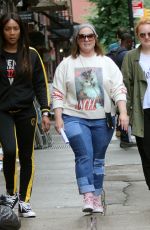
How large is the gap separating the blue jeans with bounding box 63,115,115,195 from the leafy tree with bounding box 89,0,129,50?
800 inches

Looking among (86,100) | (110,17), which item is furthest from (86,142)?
(110,17)

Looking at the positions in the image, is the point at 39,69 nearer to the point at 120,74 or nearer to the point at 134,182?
the point at 120,74

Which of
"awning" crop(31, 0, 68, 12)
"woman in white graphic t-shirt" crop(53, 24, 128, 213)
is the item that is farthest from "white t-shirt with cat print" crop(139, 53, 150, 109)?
"awning" crop(31, 0, 68, 12)

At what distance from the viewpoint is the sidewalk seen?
5.88 m

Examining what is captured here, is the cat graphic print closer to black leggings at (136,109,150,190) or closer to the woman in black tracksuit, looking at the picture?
the woman in black tracksuit

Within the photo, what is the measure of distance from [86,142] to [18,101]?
0.73m

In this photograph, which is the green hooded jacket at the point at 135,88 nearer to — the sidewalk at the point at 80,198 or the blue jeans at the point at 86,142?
the blue jeans at the point at 86,142

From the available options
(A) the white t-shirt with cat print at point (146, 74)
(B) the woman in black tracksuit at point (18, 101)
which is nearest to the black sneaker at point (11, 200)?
(B) the woman in black tracksuit at point (18, 101)

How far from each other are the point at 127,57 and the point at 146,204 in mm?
1529

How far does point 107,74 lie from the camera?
605cm

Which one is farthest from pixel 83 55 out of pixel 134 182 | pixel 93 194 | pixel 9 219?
pixel 134 182

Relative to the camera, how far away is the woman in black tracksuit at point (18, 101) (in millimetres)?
5957

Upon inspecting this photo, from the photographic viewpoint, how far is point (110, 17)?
27.1 m

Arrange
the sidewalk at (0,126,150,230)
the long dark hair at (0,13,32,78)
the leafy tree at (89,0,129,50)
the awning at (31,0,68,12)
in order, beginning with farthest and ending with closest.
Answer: the leafy tree at (89,0,129,50), the awning at (31,0,68,12), the long dark hair at (0,13,32,78), the sidewalk at (0,126,150,230)
